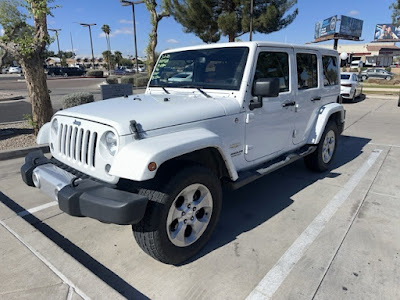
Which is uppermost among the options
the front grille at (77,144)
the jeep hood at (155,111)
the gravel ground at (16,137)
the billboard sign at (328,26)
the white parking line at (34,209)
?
the billboard sign at (328,26)

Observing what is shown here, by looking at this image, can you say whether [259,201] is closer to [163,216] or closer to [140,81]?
[163,216]

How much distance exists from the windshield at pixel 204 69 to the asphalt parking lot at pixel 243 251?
1542 millimetres

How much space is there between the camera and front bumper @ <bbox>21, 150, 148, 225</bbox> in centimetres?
208

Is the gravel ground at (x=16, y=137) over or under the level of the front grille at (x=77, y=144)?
under

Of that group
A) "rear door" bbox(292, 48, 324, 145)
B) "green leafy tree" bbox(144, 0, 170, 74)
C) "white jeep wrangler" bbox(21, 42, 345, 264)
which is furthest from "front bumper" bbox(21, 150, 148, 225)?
"green leafy tree" bbox(144, 0, 170, 74)

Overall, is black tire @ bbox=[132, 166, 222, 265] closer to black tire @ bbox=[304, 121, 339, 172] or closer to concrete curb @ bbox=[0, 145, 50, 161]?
black tire @ bbox=[304, 121, 339, 172]

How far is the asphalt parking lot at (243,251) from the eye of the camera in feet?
7.64

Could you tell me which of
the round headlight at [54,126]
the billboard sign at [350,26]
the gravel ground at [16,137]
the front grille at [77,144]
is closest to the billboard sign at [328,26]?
the billboard sign at [350,26]

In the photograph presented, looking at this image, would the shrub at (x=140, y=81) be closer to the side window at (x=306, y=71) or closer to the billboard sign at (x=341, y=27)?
the side window at (x=306, y=71)

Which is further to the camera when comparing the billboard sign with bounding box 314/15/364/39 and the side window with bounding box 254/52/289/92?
the billboard sign with bounding box 314/15/364/39

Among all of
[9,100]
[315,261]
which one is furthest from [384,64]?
[315,261]

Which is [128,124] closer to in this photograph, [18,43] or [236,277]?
[236,277]

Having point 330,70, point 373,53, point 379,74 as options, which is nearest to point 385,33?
point 373,53

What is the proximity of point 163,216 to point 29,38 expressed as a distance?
5.39 m
